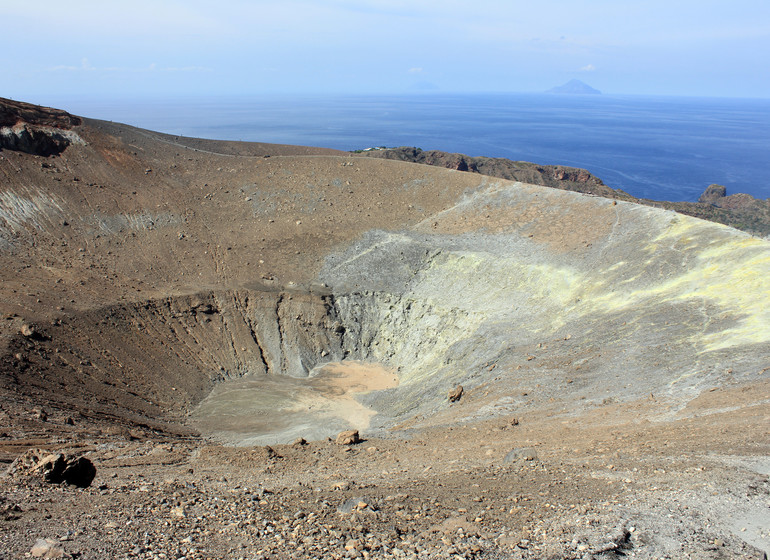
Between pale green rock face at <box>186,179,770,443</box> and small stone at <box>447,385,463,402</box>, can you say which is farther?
small stone at <box>447,385,463,402</box>

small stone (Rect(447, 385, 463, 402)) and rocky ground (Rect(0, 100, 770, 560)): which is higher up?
rocky ground (Rect(0, 100, 770, 560))

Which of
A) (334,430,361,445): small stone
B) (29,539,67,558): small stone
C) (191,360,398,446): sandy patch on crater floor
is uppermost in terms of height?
(29,539,67,558): small stone

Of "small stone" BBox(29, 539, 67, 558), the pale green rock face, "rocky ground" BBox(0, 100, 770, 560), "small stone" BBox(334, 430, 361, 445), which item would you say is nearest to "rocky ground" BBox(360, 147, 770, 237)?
"rocky ground" BBox(0, 100, 770, 560)

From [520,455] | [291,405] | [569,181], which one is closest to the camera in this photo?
[520,455]

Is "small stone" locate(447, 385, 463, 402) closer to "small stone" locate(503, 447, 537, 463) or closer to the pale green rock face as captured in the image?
the pale green rock face

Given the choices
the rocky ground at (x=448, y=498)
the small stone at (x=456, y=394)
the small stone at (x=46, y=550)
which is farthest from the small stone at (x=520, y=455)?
the small stone at (x=46, y=550)

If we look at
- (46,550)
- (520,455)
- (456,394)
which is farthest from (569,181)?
(46,550)

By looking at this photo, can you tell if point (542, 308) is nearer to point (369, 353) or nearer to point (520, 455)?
point (369, 353)

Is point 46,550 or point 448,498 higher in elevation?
point 46,550

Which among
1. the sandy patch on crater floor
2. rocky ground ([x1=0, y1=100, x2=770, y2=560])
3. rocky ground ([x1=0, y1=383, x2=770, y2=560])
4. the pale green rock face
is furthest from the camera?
the sandy patch on crater floor

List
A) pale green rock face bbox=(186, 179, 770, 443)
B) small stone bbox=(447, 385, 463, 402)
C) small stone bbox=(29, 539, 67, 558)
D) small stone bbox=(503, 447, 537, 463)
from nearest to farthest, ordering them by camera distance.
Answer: small stone bbox=(29, 539, 67, 558)
small stone bbox=(503, 447, 537, 463)
pale green rock face bbox=(186, 179, 770, 443)
small stone bbox=(447, 385, 463, 402)

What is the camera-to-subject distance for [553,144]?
16700cm

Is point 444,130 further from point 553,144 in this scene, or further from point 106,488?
point 106,488

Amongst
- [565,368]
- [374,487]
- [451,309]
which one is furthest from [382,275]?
[374,487]
